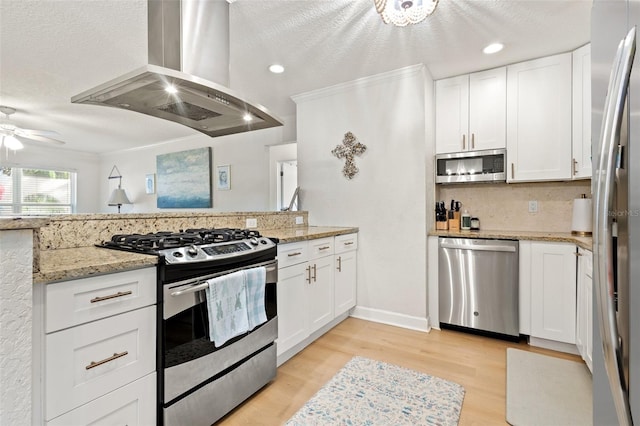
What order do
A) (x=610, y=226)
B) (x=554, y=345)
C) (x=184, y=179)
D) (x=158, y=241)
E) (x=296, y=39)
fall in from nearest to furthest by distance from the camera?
(x=610, y=226)
(x=158, y=241)
(x=296, y=39)
(x=554, y=345)
(x=184, y=179)

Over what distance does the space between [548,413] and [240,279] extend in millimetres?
1835

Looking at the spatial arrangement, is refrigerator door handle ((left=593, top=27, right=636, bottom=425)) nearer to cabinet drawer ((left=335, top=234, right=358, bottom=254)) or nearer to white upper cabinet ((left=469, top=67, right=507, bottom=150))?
cabinet drawer ((left=335, top=234, right=358, bottom=254))

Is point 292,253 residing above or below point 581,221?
below

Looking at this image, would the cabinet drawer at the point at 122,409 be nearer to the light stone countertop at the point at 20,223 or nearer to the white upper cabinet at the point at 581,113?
the light stone countertop at the point at 20,223

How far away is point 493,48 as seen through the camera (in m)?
2.42

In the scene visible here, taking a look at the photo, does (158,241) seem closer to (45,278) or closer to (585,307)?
(45,278)

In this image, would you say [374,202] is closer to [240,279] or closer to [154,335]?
[240,279]

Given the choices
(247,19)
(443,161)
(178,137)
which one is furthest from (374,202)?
(178,137)

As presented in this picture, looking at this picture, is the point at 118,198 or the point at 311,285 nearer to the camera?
the point at 311,285

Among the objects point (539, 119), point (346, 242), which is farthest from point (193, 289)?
point (539, 119)

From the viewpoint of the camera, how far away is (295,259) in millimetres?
2195

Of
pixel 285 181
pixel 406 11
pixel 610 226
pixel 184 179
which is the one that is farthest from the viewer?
pixel 184 179

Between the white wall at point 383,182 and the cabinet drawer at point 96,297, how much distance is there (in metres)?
2.15

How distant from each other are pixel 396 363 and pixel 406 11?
2.23 metres
